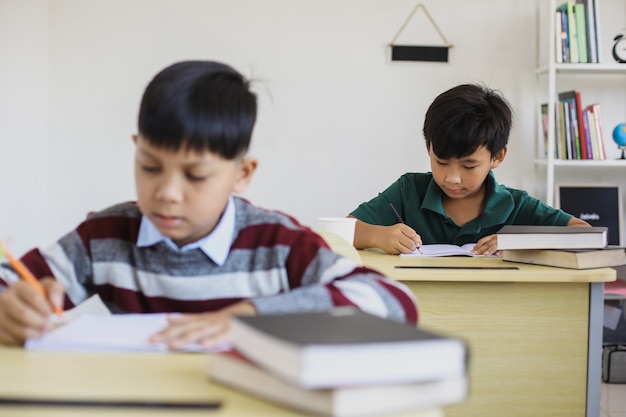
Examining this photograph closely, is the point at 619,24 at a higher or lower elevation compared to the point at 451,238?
higher

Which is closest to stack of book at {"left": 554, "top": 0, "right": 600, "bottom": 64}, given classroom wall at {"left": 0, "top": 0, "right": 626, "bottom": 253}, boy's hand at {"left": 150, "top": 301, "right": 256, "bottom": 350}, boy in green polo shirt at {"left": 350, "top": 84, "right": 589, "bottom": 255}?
classroom wall at {"left": 0, "top": 0, "right": 626, "bottom": 253}

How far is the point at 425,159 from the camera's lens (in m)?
4.27

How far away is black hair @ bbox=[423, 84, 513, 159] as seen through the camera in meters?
2.54

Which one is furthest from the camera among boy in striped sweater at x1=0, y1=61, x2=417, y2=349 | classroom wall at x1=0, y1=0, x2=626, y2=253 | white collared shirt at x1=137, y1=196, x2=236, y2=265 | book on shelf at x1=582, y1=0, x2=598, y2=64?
classroom wall at x1=0, y1=0, x2=626, y2=253

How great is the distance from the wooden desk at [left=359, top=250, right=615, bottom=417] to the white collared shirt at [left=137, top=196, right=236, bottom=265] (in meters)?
0.71

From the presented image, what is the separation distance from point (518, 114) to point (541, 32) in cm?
42

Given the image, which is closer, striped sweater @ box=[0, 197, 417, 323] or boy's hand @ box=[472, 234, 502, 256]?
striped sweater @ box=[0, 197, 417, 323]

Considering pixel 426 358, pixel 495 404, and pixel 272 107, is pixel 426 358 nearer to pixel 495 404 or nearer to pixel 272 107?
pixel 495 404

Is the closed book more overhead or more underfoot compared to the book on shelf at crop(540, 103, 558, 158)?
more underfoot

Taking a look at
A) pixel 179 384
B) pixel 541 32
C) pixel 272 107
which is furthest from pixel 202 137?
pixel 541 32

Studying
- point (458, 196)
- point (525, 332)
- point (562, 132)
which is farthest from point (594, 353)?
point (562, 132)

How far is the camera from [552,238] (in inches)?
84.0

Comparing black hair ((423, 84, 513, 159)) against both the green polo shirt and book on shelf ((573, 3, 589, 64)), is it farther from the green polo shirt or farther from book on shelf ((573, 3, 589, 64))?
book on shelf ((573, 3, 589, 64))

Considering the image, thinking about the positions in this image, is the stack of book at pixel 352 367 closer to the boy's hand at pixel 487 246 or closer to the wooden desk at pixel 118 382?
the wooden desk at pixel 118 382
